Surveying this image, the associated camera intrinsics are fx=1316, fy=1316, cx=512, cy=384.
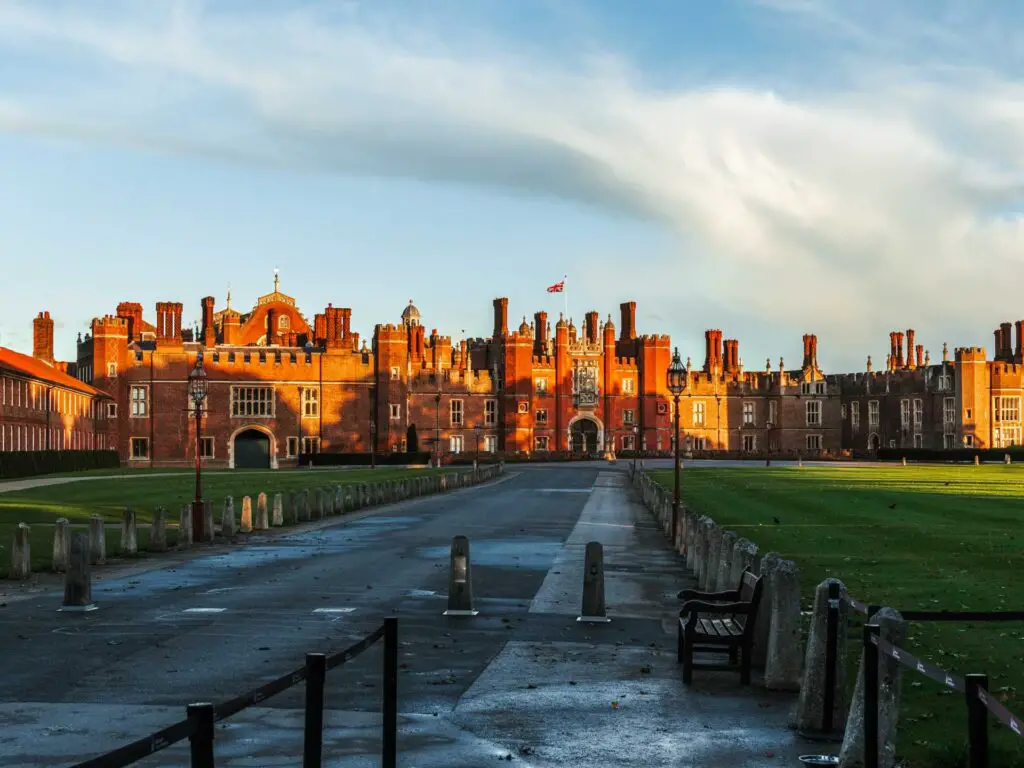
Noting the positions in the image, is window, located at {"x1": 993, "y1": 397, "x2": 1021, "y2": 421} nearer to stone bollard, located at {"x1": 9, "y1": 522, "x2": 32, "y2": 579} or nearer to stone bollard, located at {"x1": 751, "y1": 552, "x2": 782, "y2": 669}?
stone bollard, located at {"x1": 9, "y1": 522, "x2": 32, "y2": 579}

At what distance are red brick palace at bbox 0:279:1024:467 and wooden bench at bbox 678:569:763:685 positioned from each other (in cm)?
6873

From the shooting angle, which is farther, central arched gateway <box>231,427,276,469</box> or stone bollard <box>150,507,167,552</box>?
central arched gateway <box>231,427,276,469</box>

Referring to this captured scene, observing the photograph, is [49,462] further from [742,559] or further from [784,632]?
[784,632]

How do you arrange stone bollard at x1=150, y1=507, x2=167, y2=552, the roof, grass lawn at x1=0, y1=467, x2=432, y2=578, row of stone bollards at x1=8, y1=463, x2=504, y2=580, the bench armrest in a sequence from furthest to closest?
the roof → grass lawn at x1=0, y1=467, x2=432, y2=578 → stone bollard at x1=150, y1=507, x2=167, y2=552 → row of stone bollards at x1=8, y1=463, x2=504, y2=580 → the bench armrest

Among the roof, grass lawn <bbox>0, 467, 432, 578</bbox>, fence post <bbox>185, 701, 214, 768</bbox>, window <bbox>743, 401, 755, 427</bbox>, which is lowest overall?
grass lawn <bbox>0, 467, 432, 578</bbox>

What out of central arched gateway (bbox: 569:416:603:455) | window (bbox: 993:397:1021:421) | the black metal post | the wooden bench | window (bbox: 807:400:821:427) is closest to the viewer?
the black metal post

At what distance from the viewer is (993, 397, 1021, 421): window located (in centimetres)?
11025

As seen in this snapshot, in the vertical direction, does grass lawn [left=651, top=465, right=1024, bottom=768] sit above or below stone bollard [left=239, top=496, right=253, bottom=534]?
below

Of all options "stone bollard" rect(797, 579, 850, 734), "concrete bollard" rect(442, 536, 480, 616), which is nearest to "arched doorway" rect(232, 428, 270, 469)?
"concrete bollard" rect(442, 536, 480, 616)

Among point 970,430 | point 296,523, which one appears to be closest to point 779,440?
point 970,430

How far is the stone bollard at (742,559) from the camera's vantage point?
14.4 metres

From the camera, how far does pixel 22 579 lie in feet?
67.0

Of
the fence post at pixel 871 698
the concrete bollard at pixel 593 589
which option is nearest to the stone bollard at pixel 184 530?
the concrete bollard at pixel 593 589

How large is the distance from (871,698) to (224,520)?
73.6 ft
